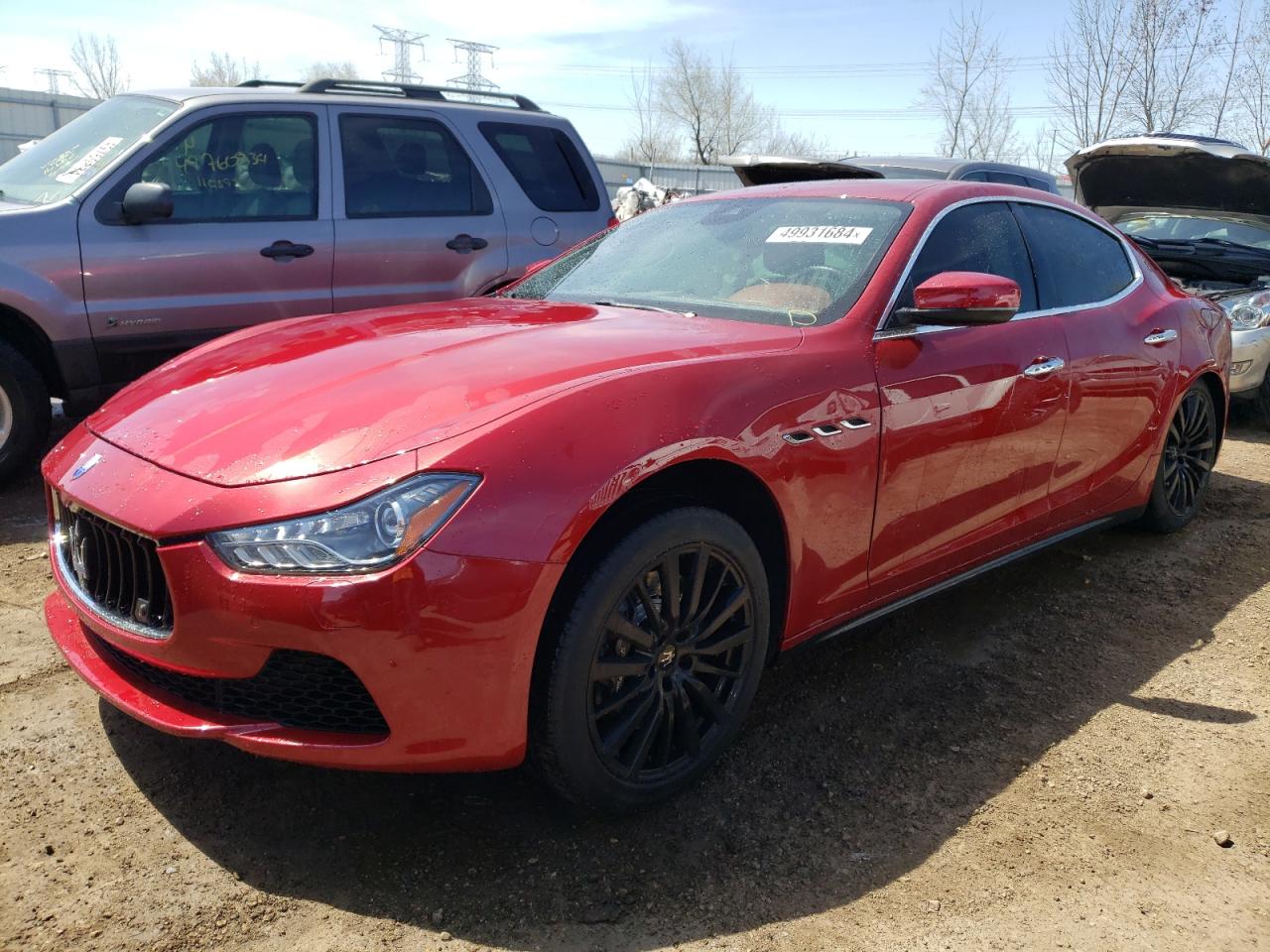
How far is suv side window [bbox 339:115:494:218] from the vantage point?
5.64 metres

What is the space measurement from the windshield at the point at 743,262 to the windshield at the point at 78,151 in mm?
2571

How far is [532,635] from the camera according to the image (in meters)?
2.19

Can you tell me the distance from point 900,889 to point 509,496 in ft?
4.08

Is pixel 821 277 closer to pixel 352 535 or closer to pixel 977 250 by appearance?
pixel 977 250

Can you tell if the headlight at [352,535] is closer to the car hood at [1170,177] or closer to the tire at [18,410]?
the tire at [18,410]

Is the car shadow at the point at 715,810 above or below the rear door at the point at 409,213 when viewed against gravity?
below

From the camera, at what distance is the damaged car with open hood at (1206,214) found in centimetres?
708

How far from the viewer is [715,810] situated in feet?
8.63

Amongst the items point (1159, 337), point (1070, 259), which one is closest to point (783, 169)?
point (1070, 259)

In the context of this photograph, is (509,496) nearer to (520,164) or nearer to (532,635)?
(532,635)

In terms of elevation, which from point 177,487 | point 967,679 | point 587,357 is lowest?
point 967,679

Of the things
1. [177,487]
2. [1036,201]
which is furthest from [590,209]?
[177,487]

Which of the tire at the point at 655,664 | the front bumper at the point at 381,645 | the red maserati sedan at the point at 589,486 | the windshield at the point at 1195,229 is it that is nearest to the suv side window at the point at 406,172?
the red maserati sedan at the point at 589,486

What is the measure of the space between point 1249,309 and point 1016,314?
15.9 feet
